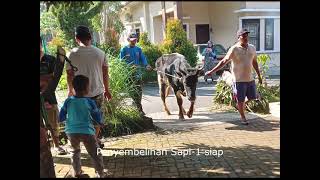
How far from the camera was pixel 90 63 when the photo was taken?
473cm

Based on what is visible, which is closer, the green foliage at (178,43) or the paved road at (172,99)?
Result: the paved road at (172,99)

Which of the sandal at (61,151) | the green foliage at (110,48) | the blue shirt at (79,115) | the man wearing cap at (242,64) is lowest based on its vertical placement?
the sandal at (61,151)

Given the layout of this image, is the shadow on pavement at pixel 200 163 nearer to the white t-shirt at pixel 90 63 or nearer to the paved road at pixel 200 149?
the paved road at pixel 200 149

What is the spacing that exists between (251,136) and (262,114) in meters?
1.91

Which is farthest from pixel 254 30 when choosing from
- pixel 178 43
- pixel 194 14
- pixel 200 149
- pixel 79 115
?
pixel 79 115

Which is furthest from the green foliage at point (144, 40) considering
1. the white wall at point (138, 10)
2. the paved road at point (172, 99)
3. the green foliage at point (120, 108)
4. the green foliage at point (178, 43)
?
the green foliage at point (120, 108)

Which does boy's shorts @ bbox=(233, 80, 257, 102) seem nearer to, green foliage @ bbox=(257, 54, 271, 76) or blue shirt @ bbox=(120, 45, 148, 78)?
blue shirt @ bbox=(120, 45, 148, 78)

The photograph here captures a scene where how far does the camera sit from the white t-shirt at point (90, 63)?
4.69 meters

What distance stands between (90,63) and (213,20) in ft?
15.0

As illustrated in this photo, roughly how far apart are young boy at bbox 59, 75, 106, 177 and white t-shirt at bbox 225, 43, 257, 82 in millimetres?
3221

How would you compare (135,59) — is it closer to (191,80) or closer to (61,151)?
(191,80)
